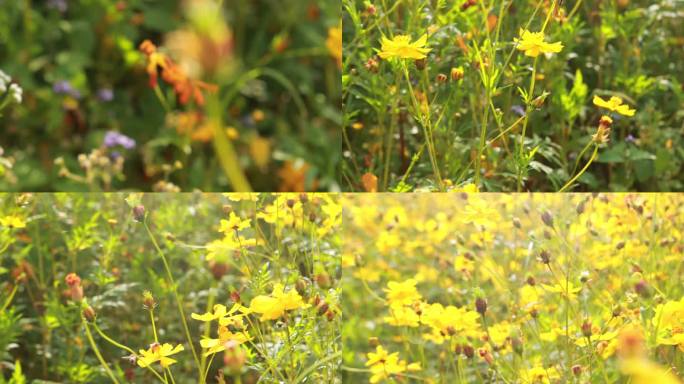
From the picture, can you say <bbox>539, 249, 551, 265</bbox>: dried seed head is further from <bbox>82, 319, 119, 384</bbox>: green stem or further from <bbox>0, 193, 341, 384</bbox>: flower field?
<bbox>82, 319, 119, 384</bbox>: green stem

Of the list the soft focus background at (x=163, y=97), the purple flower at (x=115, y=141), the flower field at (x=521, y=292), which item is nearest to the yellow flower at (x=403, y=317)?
the flower field at (x=521, y=292)

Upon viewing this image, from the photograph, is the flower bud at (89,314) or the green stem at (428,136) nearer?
the flower bud at (89,314)

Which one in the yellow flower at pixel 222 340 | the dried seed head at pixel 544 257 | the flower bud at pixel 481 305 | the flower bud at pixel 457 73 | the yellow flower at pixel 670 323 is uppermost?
the flower bud at pixel 457 73

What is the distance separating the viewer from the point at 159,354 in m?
1.44

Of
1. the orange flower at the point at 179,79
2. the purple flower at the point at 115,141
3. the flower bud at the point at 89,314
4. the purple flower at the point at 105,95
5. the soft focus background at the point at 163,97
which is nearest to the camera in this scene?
the flower bud at the point at 89,314

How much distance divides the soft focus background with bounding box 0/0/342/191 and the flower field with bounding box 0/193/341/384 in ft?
1.77

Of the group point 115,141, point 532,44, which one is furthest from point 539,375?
point 115,141

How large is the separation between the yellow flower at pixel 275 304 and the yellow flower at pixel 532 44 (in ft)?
1.77

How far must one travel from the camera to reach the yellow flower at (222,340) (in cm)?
145

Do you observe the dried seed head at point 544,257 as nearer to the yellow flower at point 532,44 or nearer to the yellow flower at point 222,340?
the yellow flower at point 532,44

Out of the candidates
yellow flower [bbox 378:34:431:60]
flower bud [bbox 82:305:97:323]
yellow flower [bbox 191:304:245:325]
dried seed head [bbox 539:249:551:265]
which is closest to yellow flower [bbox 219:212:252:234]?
yellow flower [bbox 191:304:245:325]

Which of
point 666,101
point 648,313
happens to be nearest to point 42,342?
point 648,313

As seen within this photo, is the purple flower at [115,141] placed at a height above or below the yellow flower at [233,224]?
below

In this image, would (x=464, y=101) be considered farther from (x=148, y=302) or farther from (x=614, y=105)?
(x=148, y=302)
